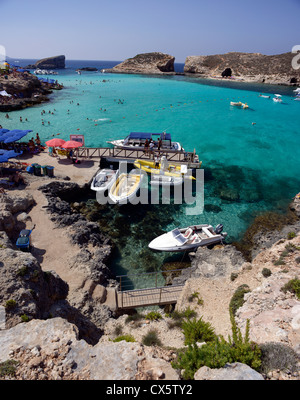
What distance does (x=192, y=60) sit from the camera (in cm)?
15438

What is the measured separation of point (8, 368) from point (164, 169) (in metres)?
24.5

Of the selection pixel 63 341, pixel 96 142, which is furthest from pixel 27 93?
pixel 63 341

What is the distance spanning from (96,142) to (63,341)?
120ft

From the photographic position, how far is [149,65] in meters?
154

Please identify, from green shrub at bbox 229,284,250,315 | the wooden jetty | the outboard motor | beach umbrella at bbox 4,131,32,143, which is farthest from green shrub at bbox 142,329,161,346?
beach umbrella at bbox 4,131,32,143

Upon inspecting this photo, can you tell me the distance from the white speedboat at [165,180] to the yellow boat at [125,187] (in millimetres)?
2142

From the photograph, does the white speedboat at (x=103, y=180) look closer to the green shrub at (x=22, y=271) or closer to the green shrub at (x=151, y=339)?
the green shrub at (x=22, y=271)

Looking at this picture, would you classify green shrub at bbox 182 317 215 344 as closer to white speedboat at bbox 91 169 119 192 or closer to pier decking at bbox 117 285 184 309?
pier decking at bbox 117 285 184 309

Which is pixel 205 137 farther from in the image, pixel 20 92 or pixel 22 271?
pixel 20 92

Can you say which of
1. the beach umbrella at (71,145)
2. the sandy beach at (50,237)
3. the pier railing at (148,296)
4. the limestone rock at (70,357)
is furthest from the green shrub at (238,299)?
the beach umbrella at (71,145)

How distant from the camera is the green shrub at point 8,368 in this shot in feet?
21.6
